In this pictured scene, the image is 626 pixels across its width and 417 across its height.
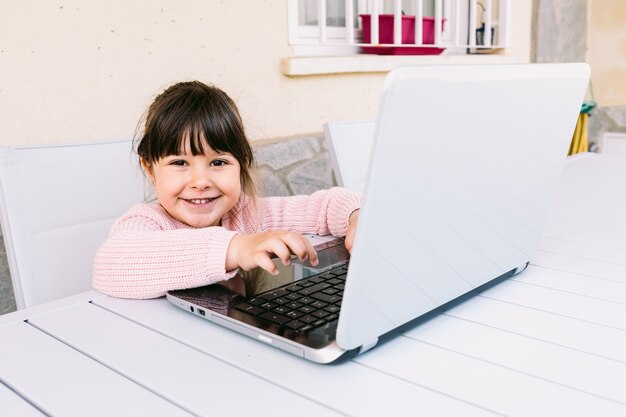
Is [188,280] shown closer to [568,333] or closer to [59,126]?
[568,333]

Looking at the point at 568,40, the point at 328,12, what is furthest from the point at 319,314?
the point at 568,40

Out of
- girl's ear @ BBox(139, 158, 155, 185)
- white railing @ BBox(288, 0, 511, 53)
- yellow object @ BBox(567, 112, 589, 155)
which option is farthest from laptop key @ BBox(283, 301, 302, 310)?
yellow object @ BBox(567, 112, 589, 155)

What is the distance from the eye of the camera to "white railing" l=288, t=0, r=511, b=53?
6.96 ft

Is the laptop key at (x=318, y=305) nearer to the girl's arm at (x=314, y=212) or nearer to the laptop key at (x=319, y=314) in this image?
the laptop key at (x=319, y=314)

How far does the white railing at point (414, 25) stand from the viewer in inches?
83.5

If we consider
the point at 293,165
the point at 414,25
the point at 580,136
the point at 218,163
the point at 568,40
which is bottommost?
the point at 580,136

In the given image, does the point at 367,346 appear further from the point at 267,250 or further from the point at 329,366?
the point at 267,250

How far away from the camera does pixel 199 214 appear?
3.25 ft

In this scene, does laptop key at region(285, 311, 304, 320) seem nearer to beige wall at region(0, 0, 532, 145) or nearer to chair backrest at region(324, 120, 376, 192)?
chair backrest at region(324, 120, 376, 192)

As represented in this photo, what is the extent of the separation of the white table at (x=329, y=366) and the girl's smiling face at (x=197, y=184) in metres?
0.23

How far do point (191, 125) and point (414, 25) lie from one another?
64.9 inches

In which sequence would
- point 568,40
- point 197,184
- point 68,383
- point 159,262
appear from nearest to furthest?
1. point 68,383
2. point 159,262
3. point 197,184
4. point 568,40

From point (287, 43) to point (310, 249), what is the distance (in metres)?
1.38

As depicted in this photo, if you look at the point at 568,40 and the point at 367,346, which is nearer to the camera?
the point at 367,346
